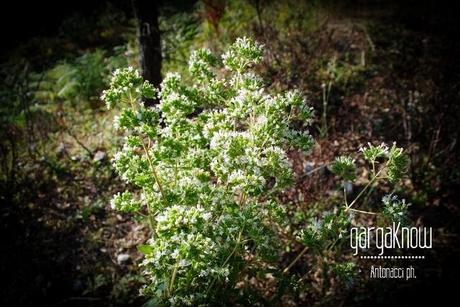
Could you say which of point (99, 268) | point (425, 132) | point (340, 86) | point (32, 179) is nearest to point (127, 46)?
point (32, 179)

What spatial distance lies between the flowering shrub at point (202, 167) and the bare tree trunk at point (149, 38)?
3.12 meters

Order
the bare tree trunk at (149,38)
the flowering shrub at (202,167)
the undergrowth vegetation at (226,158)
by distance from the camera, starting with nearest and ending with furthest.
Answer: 1. the flowering shrub at (202,167)
2. the undergrowth vegetation at (226,158)
3. the bare tree trunk at (149,38)

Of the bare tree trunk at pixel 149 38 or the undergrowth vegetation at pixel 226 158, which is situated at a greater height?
the bare tree trunk at pixel 149 38

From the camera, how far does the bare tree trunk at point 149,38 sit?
5521 mm

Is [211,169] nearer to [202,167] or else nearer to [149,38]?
[202,167]

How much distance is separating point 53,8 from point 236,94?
10526 mm

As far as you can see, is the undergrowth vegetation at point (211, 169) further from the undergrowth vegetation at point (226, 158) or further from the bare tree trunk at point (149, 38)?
the bare tree trunk at point (149, 38)

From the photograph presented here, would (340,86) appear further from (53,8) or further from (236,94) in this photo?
(53,8)

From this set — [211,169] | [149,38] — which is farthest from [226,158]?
[149,38]

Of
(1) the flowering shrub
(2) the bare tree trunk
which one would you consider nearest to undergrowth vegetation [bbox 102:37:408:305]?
(1) the flowering shrub

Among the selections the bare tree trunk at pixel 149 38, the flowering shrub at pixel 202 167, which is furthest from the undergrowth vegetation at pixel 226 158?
the bare tree trunk at pixel 149 38

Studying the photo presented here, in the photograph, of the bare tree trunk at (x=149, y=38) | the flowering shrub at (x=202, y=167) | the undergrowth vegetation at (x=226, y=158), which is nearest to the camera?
the flowering shrub at (x=202, y=167)

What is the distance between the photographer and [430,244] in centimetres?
498

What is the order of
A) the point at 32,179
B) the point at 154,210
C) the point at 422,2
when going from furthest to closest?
the point at 422,2 < the point at 32,179 < the point at 154,210
